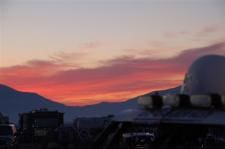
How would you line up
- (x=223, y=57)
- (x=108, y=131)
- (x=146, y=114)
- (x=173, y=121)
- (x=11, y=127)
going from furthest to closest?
(x=11, y=127) < (x=223, y=57) < (x=108, y=131) < (x=146, y=114) < (x=173, y=121)

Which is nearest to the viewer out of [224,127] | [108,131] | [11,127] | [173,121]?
[224,127]

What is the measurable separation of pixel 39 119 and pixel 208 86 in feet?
153

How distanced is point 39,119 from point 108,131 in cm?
4671

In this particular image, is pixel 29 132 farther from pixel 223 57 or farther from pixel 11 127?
pixel 223 57

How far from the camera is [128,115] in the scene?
902cm

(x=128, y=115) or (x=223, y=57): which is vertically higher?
(x=223, y=57)

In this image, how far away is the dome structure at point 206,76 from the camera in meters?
9.72

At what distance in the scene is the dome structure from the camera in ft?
31.9

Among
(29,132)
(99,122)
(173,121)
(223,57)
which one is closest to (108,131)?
(173,121)

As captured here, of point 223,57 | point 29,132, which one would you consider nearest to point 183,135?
point 223,57

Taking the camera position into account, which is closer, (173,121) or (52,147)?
(173,121)

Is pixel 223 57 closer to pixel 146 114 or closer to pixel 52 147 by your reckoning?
pixel 146 114

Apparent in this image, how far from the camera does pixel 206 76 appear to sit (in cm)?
1015

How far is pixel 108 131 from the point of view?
A: 9422mm
